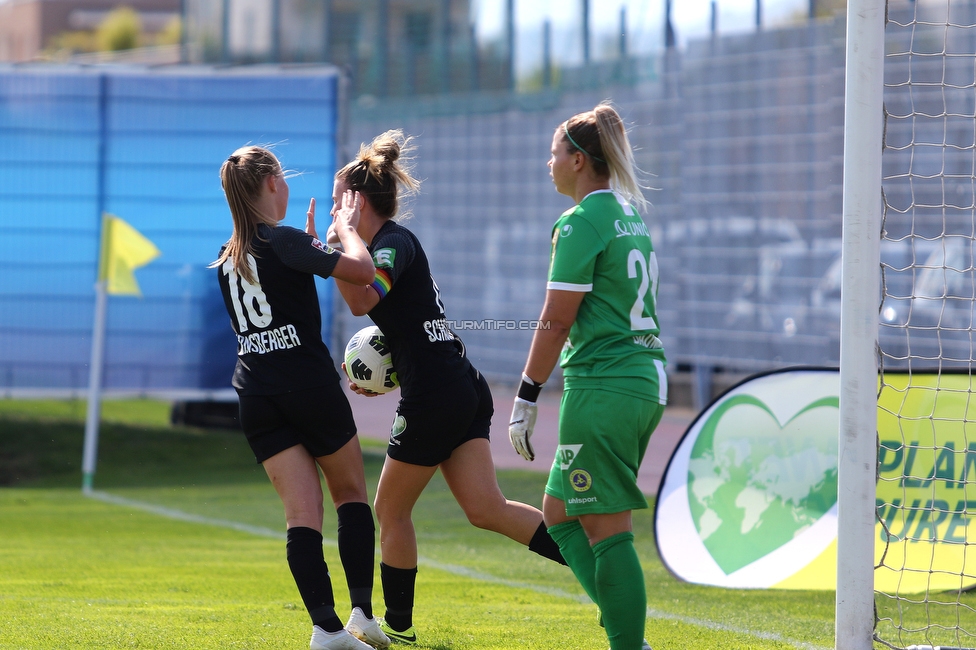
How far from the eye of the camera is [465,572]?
6699mm

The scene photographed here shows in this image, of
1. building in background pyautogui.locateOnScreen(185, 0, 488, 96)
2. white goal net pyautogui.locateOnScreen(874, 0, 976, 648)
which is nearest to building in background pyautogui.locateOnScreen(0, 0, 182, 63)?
building in background pyautogui.locateOnScreen(185, 0, 488, 96)

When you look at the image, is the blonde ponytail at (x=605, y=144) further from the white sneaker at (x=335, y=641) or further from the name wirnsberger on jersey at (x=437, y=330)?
the white sneaker at (x=335, y=641)

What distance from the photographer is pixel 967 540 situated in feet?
18.9

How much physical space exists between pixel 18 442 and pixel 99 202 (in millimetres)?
2961

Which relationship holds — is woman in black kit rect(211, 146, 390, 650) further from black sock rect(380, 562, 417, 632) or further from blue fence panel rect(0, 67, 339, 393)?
blue fence panel rect(0, 67, 339, 393)

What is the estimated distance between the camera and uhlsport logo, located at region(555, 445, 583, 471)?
12.3ft

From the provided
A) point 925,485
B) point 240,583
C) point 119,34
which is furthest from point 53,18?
point 925,485

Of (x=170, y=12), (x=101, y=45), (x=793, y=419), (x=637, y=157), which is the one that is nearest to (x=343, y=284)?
(x=793, y=419)

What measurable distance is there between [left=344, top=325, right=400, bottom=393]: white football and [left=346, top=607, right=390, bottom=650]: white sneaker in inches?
34.5

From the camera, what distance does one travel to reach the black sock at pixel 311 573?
4.07 m

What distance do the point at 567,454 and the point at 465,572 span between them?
124 inches

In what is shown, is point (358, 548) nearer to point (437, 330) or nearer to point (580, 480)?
point (437, 330)

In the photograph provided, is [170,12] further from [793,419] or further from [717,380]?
[793,419]

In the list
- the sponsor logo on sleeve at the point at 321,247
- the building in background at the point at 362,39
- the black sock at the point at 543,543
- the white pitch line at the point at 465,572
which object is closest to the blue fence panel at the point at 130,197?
the white pitch line at the point at 465,572
